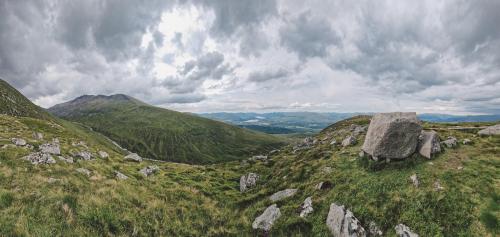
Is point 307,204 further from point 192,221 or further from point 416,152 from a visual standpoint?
point 416,152

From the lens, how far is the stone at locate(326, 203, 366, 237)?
48.2 ft

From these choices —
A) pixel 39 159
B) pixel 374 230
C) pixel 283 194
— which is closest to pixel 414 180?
pixel 374 230

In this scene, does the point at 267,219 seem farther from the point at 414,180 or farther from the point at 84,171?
the point at 84,171

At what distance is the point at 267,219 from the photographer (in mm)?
18750

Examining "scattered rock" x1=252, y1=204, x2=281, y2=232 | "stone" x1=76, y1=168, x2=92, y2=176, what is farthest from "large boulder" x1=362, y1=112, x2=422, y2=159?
Answer: "stone" x1=76, y1=168, x2=92, y2=176

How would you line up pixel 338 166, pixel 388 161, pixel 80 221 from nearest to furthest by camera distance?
pixel 80 221, pixel 388 161, pixel 338 166

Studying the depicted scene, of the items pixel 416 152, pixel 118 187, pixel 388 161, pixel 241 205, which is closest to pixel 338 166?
pixel 388 161

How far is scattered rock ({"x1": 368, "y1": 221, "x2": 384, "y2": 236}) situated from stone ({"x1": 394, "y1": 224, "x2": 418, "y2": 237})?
Answer: 94 cm

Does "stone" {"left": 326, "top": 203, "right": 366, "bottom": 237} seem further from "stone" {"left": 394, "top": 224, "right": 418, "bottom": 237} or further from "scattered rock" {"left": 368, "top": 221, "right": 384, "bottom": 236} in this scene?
"stone" {"left": 394, "top": 224, "right": 418, "bottom": 237}

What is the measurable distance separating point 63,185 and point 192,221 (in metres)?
9.47

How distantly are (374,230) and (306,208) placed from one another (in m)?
5.21

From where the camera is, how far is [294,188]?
24.8 m

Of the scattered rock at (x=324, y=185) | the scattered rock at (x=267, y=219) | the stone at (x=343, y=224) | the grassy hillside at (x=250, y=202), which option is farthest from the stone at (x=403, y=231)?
the scattered rock at (x=267, y=219)

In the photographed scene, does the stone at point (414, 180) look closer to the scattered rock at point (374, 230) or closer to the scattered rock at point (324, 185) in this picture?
the scattered rock at point (374, 230)
